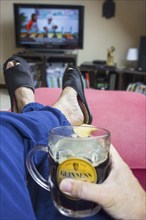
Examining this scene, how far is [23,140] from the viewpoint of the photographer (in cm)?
52

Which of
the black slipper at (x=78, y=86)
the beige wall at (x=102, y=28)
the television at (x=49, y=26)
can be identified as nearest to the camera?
the black slipper at (x=78, y=86)

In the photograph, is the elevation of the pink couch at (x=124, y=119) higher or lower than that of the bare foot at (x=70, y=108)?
lower

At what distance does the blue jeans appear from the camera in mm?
426

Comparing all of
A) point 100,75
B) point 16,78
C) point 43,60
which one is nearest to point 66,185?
point 16,78

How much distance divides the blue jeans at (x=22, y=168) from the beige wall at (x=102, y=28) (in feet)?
9.24

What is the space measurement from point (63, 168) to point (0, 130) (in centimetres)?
13

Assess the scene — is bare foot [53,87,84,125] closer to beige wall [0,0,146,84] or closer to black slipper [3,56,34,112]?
black slipper [3,56,34,112]

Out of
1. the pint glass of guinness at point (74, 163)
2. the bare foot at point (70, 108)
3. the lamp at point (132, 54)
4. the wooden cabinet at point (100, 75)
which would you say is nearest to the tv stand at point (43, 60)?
the wooden cabinet at point (100, 75)

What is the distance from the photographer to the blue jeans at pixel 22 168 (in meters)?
0.43

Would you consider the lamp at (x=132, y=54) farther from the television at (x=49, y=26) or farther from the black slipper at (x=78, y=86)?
the black slipper at (x=78, y=86)

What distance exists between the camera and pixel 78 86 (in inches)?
50.3

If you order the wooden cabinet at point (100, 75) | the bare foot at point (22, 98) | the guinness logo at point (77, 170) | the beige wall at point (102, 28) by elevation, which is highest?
the beige wall at point (102, 28)

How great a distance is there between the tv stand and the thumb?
2662mm

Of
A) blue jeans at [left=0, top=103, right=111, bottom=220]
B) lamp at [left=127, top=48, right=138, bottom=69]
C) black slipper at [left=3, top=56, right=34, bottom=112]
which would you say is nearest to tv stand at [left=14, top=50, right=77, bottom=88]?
lamp at [left=127, top=48, right=138, bottom=69]
